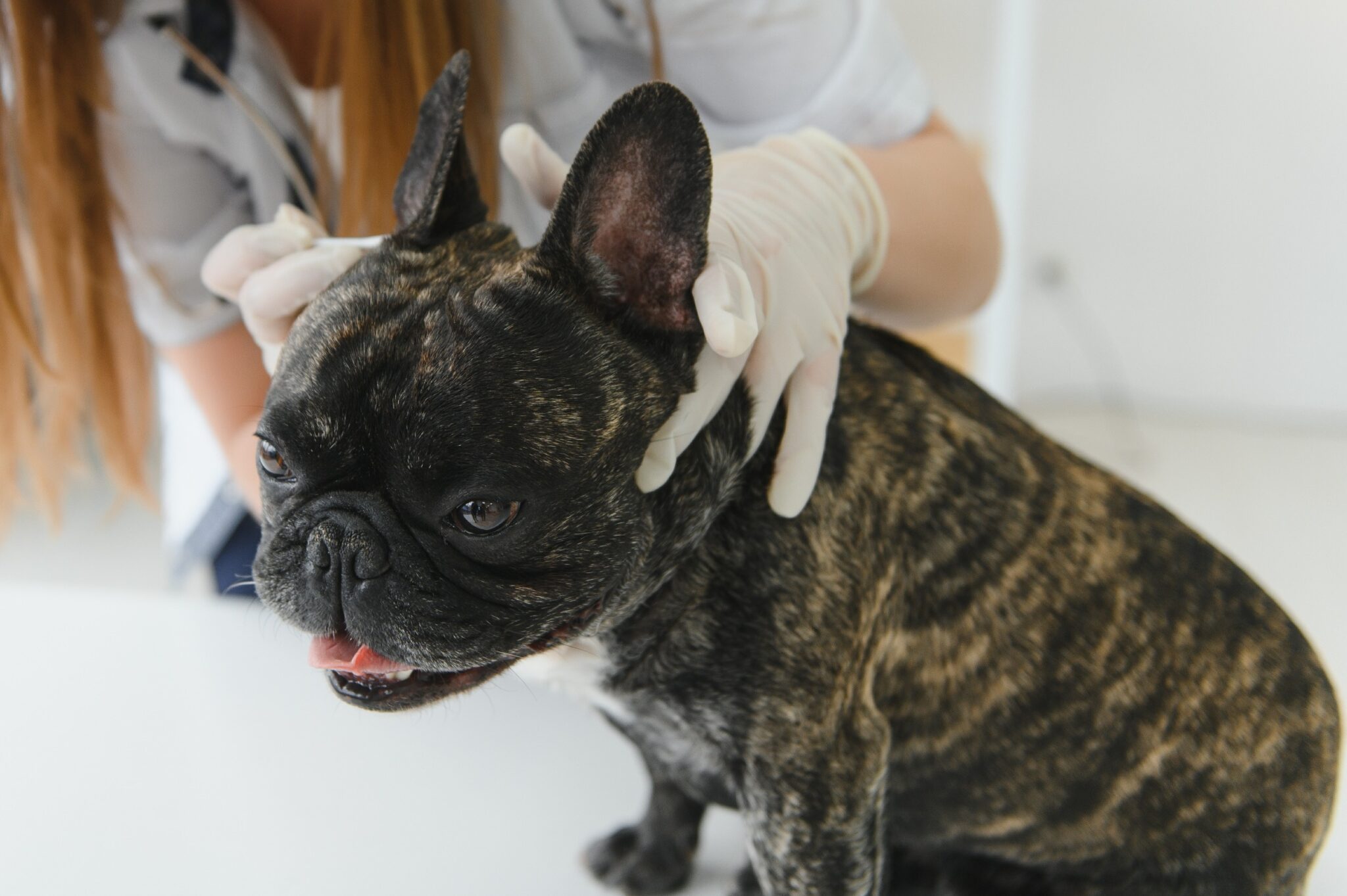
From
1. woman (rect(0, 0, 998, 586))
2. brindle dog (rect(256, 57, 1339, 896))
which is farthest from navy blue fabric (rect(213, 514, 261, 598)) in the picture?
brindle dog (rect(256, 57, 1339, 896))

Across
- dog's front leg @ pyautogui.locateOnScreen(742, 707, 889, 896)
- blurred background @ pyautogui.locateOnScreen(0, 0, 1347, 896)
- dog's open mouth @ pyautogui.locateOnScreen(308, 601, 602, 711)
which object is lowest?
blurred background @ pyautogui.locateOnScreen(0, 0, 1347, 896)

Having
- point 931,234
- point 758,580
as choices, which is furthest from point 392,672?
point 931,234

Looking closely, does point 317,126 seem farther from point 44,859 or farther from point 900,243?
point 44,859

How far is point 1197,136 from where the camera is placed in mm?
3383

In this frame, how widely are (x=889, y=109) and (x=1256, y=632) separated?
65 cm

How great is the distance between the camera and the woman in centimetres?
106

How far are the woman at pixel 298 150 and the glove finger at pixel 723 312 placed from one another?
229 millimetres

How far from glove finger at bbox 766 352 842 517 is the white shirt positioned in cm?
53

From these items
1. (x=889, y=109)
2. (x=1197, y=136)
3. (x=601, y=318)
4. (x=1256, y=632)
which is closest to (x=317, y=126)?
(x=889, y=109)

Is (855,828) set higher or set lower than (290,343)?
lower

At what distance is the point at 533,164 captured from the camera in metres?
0.82

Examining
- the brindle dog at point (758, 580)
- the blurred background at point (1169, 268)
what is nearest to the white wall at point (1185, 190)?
the blurred background at point (1169, 268)

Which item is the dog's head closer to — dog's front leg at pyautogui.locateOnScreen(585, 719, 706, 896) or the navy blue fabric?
dog's front leg at pyautogui.locateOnScreen(585, 719, 706, 896)

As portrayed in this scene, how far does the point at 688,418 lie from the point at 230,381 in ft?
2.83
